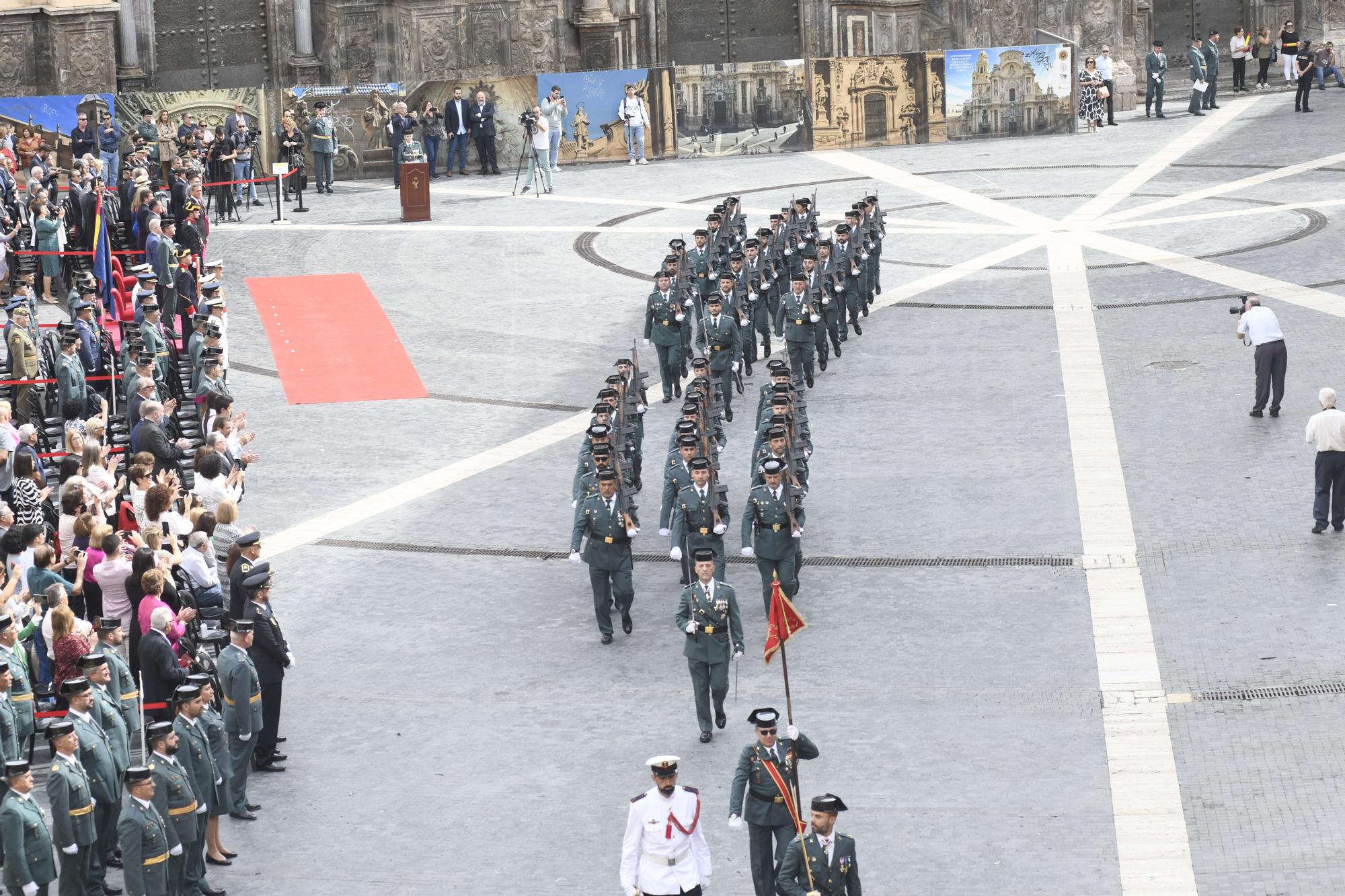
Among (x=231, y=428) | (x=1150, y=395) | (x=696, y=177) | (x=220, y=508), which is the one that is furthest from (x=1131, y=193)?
(x=220, y=508)

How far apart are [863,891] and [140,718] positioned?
5.30 meters

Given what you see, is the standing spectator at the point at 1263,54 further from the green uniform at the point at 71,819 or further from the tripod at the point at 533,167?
the green uniform at the point at 71,819

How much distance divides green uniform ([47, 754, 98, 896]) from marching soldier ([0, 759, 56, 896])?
0.18m

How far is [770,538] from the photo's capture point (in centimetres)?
1616

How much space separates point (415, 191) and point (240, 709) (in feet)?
76.0

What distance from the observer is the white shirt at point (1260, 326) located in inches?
829

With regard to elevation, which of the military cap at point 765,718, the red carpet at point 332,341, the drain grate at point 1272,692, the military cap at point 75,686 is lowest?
the drain grate at point 1272,692

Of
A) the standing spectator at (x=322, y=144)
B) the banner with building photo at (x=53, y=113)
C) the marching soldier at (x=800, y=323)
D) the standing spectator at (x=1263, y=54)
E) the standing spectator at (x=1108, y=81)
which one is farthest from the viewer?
the standing spectator at (x=1263, y=54)

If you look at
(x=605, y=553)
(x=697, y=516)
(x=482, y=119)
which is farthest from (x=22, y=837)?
(x=482, y=119)

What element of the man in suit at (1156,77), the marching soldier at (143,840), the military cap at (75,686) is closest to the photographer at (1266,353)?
the military cap at (75,686)

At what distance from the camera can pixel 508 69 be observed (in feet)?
155

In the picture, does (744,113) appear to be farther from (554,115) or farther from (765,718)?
(765,718)

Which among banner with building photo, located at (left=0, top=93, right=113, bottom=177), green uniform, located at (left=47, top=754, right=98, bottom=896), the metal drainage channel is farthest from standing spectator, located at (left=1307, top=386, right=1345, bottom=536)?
banner with building photo, located at (left=0, top=93, right=113, bottom=177)

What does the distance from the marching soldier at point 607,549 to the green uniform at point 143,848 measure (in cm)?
532
